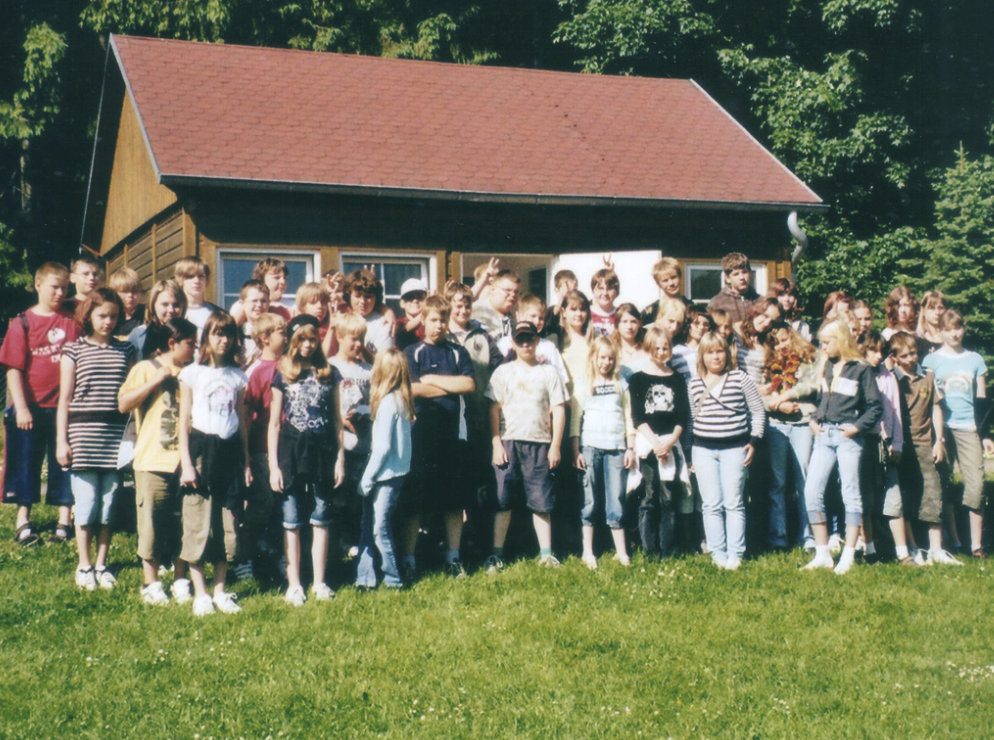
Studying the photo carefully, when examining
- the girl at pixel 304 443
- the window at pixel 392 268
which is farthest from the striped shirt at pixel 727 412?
the window at pixel 392 268

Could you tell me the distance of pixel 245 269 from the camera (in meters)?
10.7

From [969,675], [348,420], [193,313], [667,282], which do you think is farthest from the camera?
[667,282]

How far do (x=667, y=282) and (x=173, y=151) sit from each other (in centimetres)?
545

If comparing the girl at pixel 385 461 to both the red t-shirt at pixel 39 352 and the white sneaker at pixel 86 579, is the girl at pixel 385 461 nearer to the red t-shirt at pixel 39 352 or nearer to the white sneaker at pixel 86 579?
the white sneaker at pixel 86 579

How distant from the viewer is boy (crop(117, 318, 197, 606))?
5914 millimetres

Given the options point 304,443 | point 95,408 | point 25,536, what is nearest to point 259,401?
point 304,443

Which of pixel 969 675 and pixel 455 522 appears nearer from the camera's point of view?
pixel 969 675

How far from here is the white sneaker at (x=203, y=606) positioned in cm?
580

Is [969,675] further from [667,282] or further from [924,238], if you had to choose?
[924,238]

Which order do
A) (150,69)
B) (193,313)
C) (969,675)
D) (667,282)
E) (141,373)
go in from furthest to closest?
1. (150,69)
2. (667,282)
3. (193,313)
4. (141,373)
5. (969,675)

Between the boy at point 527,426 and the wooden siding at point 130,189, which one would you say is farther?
the wooden siding at point 130,189

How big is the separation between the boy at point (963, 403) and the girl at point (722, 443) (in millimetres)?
1677

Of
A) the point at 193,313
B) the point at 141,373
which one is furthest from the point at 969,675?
the point at 193,313

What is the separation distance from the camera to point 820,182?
20.8m
